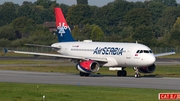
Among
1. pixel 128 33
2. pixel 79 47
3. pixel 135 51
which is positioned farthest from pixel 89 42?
pixel 128 33

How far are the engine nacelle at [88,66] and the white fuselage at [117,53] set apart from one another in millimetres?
1649

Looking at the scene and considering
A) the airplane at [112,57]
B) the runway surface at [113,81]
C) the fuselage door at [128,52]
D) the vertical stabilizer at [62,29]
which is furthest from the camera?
the vertical stabilizer at [62,29]

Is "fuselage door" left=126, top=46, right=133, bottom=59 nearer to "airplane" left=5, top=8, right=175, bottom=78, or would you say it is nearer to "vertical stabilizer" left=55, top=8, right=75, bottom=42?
"airplane" left=5, top=8, right=175, bottom=78

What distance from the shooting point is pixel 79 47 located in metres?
47.6

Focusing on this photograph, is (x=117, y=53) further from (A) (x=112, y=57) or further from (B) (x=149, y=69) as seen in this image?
(B) (x=149, y=69)

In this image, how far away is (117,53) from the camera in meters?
42.1

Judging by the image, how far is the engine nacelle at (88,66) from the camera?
41000 mm

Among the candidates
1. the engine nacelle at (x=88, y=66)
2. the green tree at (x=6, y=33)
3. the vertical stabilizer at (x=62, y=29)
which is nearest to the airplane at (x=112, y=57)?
the engine nacelle at (x=88, y=66)

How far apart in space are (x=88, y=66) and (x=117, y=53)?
157 inches

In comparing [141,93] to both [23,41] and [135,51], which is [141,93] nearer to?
[135,51]

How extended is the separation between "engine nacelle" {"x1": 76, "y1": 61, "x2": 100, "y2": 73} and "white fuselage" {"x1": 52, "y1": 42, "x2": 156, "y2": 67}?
64.9 inches

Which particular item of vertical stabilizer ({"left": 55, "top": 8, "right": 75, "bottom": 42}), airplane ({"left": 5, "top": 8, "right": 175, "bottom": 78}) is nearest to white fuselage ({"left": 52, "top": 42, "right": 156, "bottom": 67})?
airplane ({"left": 5, "top": 8, "right": 175, "bottom": 78})

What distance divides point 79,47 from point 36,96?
951 inches

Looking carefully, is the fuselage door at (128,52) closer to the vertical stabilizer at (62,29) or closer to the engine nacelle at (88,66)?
the engine nacelle at (88,66)
